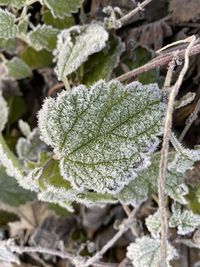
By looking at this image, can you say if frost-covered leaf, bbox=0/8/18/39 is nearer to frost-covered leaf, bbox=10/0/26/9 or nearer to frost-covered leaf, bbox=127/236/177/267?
frost-covered leaf, bbox=10/0/26/9

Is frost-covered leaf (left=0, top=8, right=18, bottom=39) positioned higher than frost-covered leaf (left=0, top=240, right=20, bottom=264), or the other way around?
frost-covered leaf (left=0, top=8, right=18, bottom=39)

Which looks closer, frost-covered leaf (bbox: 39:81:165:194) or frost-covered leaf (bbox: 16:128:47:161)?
frost-covered leaf (bbox: 39:81:165:194)

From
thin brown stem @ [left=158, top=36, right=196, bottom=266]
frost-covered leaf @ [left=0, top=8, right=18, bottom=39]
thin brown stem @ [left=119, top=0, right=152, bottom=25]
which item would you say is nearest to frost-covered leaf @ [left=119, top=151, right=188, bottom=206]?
thin brown stem @ [left=158, top=36, right=196, bottom=266]

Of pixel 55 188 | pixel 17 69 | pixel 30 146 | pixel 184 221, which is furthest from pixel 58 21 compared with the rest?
pixel 184 221

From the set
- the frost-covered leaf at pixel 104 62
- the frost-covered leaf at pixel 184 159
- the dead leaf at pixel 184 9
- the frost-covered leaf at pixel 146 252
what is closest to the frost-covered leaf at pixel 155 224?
the frost-covered leaf at pixel 146 252

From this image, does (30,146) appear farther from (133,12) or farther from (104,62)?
(133,12)

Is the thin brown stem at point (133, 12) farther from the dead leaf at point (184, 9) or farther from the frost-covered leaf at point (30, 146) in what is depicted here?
the frost-covered leaf at point (30, 146)
